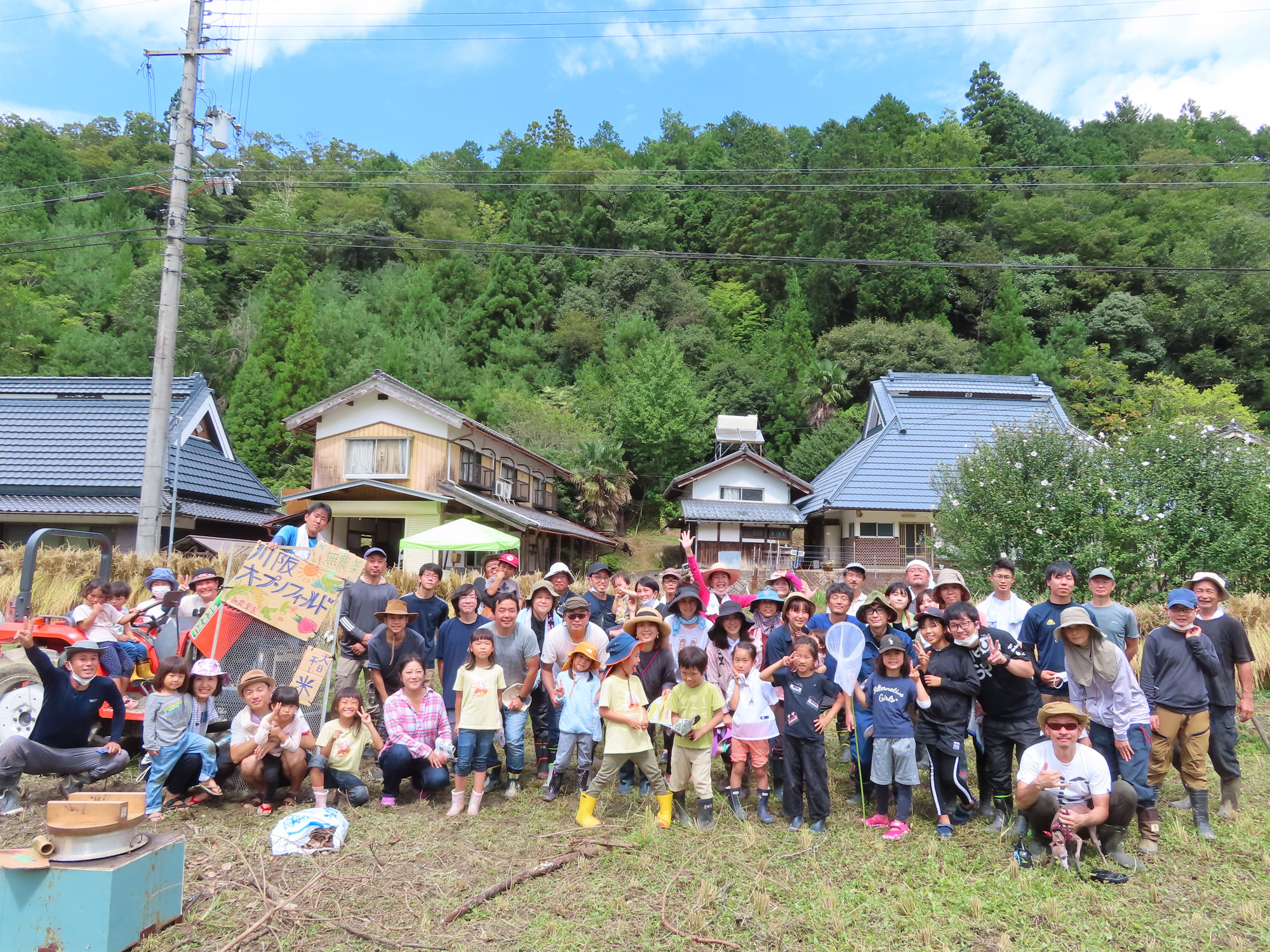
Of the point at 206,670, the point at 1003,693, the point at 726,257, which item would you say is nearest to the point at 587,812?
the point at 1003,693

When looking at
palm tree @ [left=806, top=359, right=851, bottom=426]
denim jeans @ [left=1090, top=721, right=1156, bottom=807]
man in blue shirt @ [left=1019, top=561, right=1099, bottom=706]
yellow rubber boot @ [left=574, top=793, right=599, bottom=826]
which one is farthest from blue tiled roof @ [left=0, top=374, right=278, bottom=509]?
palm tree @ [left=806, top=359, right=851, bottom=426]

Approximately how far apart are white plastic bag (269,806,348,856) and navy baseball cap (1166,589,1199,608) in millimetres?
5967

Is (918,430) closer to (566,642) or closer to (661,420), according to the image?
(661,420)

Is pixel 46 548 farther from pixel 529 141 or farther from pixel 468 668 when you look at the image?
pixel 529 141

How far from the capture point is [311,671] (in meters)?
6.16

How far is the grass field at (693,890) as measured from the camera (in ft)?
12.4

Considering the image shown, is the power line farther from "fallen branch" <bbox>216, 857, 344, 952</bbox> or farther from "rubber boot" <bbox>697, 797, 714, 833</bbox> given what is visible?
"fallen branch" <bbox>216, 857, 344, 952</bbox>

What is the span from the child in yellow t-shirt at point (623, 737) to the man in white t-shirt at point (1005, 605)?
2.75 metres

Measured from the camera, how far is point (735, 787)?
5.61 metres

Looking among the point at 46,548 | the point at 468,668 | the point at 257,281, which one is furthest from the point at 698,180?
the point at 468,668

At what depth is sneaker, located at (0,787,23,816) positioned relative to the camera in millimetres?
5328

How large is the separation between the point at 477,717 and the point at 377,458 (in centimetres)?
2013

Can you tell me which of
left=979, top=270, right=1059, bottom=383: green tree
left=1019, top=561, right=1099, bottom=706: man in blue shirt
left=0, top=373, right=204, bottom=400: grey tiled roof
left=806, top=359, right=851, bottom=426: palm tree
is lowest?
left=1019, top=561, right=1099, bottom=706: man in blue shirt

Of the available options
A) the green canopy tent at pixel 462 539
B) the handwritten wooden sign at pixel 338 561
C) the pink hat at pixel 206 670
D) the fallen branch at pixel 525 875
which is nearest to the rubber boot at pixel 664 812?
the fallen branch at pixel 525 875
